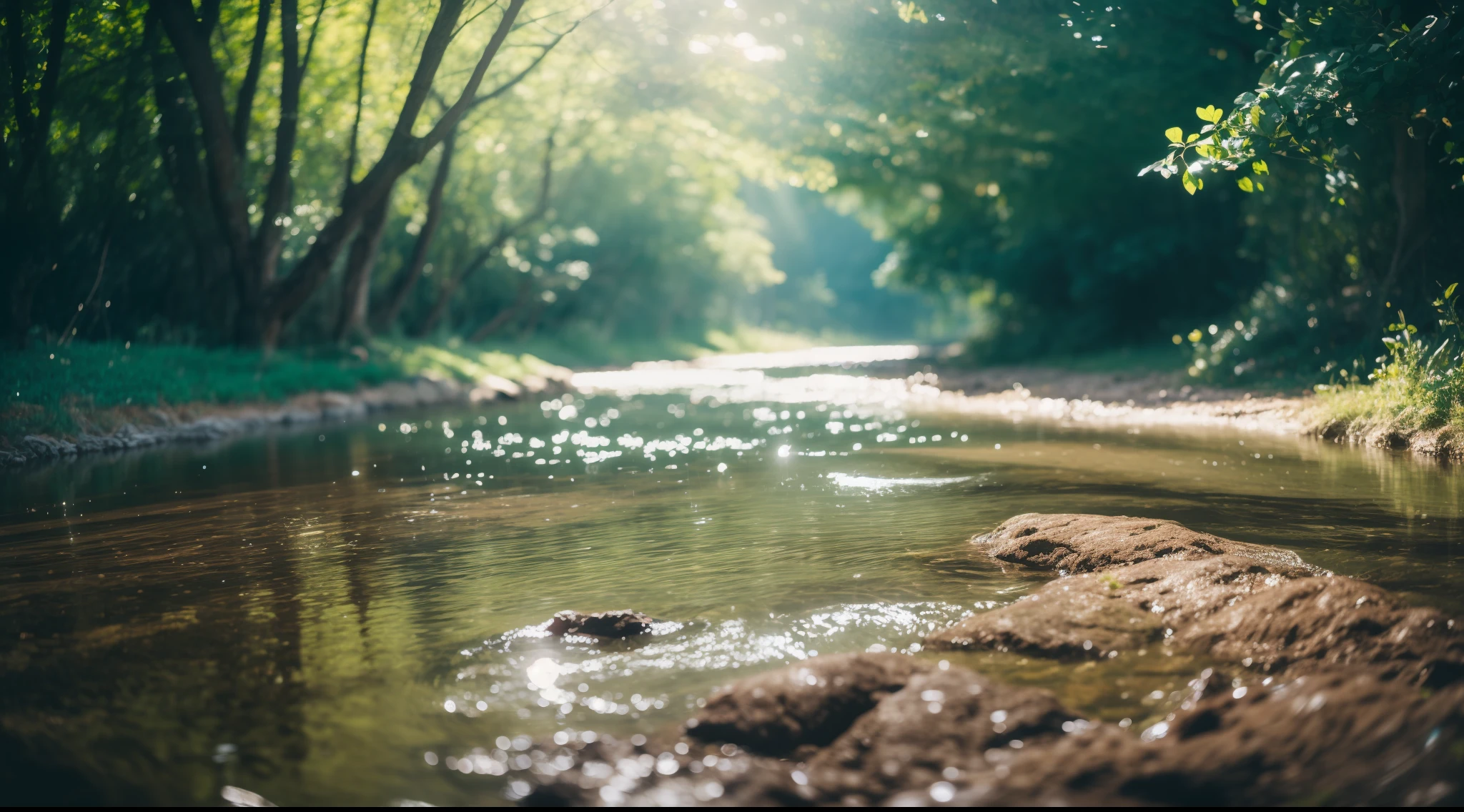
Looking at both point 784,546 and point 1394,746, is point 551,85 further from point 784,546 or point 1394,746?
point 1394,746

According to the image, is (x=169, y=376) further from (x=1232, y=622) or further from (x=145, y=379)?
(x=1232, y=622)

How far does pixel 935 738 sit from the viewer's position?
3.49 m

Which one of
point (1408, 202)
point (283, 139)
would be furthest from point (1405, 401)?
point (283, 139)

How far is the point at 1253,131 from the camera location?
866cm

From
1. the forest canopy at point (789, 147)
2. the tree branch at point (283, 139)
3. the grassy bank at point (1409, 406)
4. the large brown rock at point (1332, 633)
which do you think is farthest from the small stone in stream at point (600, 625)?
the tree branch at point (283, 139)

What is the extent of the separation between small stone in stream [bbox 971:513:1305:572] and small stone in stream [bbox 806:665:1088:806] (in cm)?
229

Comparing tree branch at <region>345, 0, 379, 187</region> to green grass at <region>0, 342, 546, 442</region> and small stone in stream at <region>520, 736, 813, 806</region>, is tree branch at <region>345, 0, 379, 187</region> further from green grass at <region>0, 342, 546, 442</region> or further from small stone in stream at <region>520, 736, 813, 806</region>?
small stone in stream at <region>520, 736, 813, 806</region>

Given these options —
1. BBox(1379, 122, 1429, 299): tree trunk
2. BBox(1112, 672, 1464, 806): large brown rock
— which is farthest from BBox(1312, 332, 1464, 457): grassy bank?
BBox(1112, 672, 1464, 806): large brown rock

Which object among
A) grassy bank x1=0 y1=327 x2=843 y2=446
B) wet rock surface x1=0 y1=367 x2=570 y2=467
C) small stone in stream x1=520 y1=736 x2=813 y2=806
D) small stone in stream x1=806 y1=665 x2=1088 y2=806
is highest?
grassy bank x1=0 y1=327 x2=843 y2=446

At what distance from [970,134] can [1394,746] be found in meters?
23.0

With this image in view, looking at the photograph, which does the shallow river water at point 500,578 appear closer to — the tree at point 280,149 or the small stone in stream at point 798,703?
the small stone in stream at point 798,703

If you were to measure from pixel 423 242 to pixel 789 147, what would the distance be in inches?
350

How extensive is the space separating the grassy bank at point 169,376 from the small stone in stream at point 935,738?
39.3 ft

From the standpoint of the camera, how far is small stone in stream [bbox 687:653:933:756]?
3.62 metres
